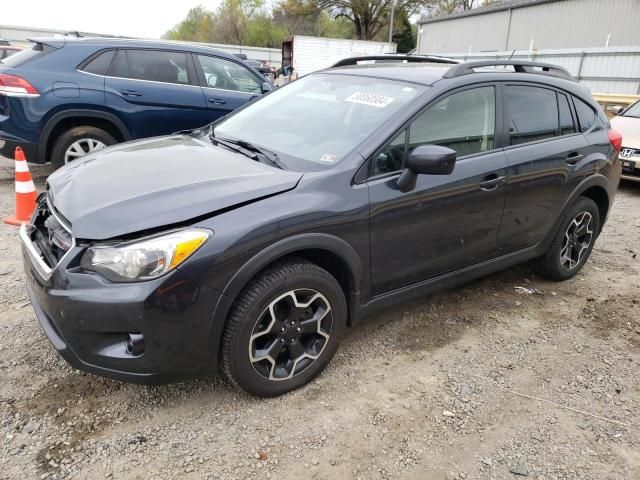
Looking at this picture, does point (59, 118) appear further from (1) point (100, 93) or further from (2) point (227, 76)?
(2) point (227, 76)

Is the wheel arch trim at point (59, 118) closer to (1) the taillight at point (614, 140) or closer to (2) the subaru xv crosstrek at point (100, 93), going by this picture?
(2) the subaru xv crosstrek at point (100, 93)

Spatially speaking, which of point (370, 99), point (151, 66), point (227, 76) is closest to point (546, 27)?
point (227, 76)

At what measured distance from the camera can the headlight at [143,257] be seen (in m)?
2.19

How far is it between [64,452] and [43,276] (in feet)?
2.59

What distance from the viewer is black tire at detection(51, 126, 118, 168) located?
231 inches

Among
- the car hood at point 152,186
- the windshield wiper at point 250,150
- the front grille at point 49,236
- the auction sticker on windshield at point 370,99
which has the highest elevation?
the auction sticker on windshield at point 370,99

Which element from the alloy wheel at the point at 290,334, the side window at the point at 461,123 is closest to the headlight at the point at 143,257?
the alloy wheel at the point at 290,334

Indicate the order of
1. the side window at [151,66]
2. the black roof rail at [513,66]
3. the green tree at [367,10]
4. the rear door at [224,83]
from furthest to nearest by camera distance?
the green tree at [367,10] < the rear door at [224,83] < the side window at [151,66] < the black roof rail at [513,66]

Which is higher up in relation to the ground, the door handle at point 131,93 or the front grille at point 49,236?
the door handle at point 131,93

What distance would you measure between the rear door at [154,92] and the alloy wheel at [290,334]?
443 centimetres

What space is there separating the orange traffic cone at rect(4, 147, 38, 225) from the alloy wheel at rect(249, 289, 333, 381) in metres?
3.29

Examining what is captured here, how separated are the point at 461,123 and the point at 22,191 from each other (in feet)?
12.8

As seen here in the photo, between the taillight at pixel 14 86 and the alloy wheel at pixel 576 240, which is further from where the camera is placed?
the taillight at pixel 14 86

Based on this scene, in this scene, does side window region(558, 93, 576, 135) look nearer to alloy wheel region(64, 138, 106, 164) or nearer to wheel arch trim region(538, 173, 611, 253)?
wheel arch trim region(538, 173, 611, 253)
